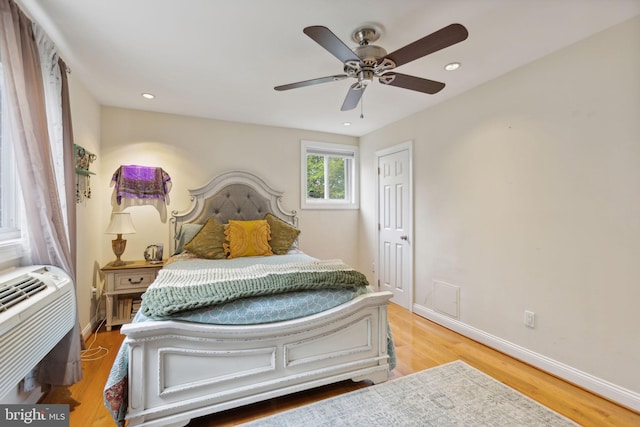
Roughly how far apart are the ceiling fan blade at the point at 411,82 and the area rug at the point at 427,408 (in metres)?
2.08

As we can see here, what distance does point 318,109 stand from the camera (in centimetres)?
335

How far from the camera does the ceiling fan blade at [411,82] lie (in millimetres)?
1943

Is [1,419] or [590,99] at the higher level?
[590,99]

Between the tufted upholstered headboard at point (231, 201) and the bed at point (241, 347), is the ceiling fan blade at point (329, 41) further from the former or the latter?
the tufted upholstered headboard at point (231, 201)

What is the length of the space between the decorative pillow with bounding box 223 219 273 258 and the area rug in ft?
5.68

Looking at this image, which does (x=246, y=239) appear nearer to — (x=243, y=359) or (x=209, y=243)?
(x=209, y=243)

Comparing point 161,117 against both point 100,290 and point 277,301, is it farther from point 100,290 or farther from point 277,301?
point 277,301

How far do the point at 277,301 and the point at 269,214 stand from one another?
2113 mm

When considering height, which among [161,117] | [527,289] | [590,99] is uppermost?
[161,117]

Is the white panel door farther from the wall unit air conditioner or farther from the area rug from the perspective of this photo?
the wall unit air conditioner

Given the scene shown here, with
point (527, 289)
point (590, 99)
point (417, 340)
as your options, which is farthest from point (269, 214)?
point (590, 99)

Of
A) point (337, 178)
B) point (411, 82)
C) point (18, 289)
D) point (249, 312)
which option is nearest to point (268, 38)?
point (411, 82)

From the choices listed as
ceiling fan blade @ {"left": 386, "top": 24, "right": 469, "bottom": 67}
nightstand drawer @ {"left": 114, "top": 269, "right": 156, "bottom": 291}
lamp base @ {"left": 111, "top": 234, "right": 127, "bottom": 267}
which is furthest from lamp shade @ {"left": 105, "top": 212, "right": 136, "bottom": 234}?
ceiling fan blade @ {"left": 386, "top": 24, "right": 469, "bottom": 67}

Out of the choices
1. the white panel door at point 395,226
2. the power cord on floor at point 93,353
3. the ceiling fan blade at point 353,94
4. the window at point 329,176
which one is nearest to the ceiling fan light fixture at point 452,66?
the ceiling fan blade at point 353,94
